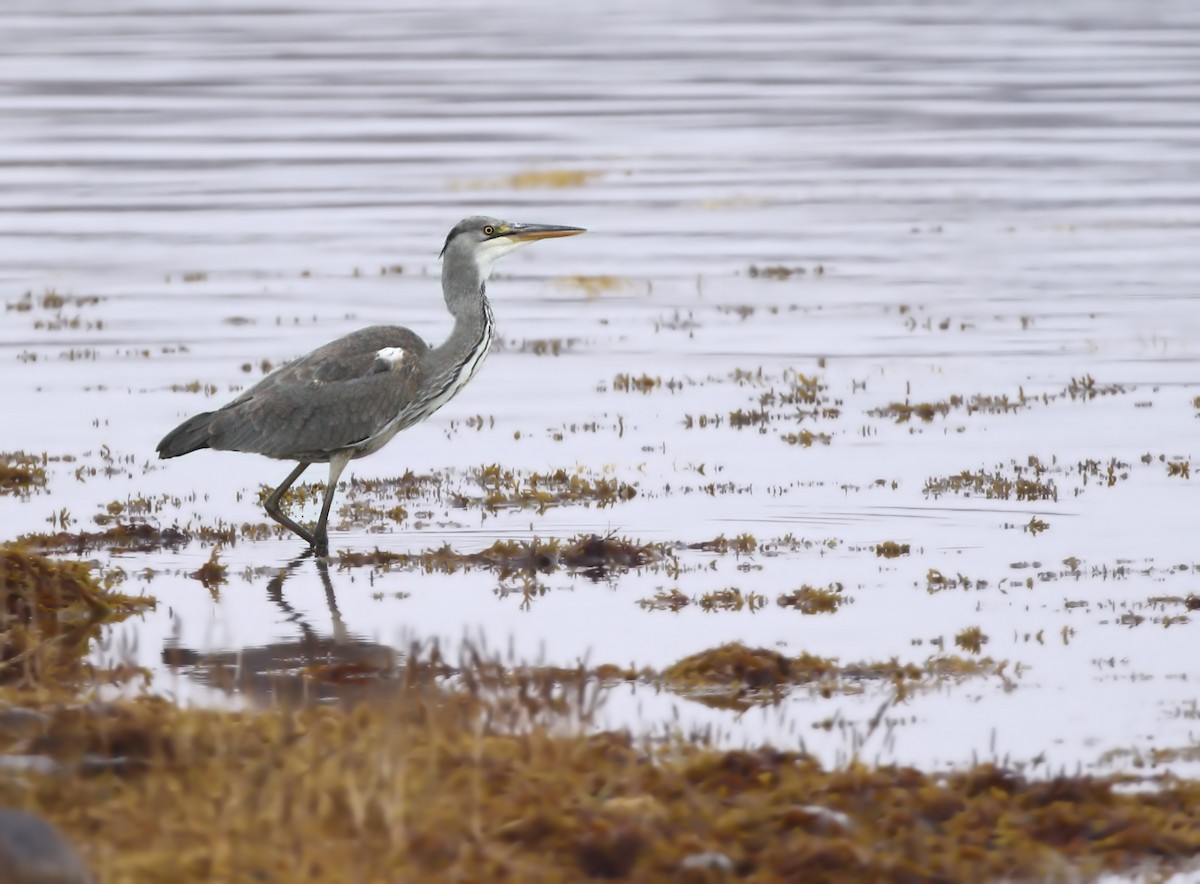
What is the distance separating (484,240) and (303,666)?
407 cm

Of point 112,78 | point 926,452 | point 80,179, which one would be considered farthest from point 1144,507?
point 112,78

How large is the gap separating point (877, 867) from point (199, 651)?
4.80 metres

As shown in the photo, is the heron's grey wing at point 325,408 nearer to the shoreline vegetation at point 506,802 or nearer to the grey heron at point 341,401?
the grey heron at point 341,401

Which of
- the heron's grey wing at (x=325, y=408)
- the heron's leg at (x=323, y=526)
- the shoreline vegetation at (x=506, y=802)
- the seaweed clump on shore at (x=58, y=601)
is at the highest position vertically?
the heron's grey wing at (x=325, y=408)

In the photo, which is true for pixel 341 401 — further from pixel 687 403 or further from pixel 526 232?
pixel 687 403

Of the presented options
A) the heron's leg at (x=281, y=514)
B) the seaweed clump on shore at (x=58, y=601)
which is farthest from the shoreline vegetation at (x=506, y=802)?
the heron's leg at (x=281, y=514)

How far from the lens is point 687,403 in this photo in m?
18.8

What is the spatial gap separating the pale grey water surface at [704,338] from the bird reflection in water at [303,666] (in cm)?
12

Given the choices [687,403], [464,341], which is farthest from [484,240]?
[687,403]

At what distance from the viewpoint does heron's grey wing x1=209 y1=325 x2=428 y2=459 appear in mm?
13484

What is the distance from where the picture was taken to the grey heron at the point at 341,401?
13.5m

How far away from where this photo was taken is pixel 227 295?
85.4ft

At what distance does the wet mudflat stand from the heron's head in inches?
65.8

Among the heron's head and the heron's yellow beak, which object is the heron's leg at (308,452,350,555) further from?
the heron's yellow beak
